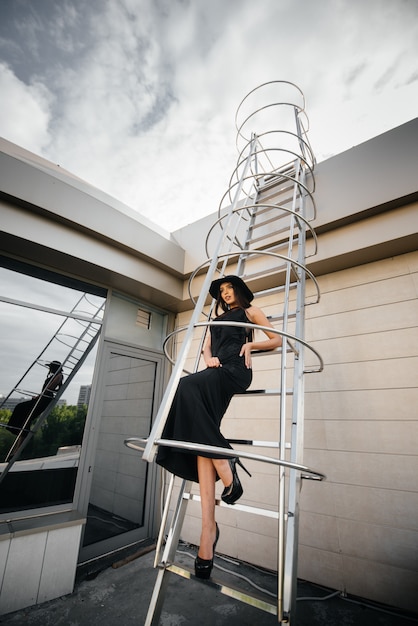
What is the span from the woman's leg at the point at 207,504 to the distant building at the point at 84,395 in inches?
85.8

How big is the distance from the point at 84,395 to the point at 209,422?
7.39 ft

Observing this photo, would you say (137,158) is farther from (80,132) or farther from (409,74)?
(409,74)

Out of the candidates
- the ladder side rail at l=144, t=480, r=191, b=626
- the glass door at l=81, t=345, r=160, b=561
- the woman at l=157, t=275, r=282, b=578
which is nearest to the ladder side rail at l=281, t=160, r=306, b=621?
the woman at l=157, t=275, r=282, b=578

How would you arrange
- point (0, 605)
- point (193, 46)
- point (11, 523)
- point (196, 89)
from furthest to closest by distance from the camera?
point (196, 89), point (193, 46), point (11, 523), point (0, 605)

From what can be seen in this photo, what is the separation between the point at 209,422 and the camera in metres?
1.19

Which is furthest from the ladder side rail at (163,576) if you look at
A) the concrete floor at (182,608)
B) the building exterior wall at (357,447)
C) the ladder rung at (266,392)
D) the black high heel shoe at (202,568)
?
the building exterior wall at (357,447)

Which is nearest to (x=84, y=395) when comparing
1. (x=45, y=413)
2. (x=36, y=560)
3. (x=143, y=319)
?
(x=45, y=413)

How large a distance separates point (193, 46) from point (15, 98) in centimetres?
179

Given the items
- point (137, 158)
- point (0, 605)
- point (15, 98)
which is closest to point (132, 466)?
point (0, 605)

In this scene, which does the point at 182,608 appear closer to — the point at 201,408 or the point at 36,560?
the point at 36,560

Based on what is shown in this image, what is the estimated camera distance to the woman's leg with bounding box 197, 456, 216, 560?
1.09 metres

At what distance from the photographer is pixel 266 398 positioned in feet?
9.30

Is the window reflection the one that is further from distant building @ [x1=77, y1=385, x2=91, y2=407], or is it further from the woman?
the woman

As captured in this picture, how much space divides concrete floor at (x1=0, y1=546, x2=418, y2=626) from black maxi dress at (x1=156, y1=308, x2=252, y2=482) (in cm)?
139
